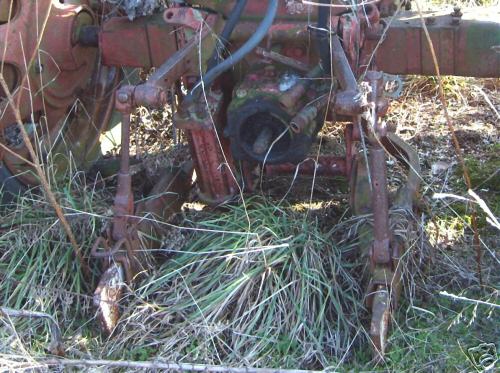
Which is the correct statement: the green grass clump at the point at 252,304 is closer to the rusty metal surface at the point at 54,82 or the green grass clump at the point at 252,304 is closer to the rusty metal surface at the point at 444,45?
the rusty metal surface at the point at 444,45

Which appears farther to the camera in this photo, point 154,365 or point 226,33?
point 226,33

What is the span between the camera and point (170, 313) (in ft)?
10.5

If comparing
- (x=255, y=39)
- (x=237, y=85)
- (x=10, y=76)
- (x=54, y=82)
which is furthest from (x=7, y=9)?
(x=255, y=39)

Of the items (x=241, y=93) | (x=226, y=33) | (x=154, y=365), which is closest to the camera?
(x=154, y=365)

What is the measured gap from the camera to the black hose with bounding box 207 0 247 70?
10.9ft

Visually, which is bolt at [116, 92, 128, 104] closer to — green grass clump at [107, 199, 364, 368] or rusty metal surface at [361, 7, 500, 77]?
green grass clump at [107, 199, 364, 368]

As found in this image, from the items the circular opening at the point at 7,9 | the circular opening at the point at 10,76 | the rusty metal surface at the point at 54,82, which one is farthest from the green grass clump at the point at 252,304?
the circular opening at the point at 7,9

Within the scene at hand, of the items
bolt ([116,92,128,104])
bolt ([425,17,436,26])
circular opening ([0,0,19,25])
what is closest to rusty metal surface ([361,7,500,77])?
bolt ([425,17,436,26])

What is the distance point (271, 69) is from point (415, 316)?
3.56ft

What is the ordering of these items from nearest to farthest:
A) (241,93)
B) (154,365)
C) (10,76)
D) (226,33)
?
(154,365), (241,93), (226,33), (10,76)

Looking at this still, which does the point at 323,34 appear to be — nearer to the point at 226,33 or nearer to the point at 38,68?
the point at 226,33

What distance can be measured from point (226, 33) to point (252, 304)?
1054 millimetres

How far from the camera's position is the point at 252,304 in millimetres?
3191

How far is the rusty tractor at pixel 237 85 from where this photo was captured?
3.10m
